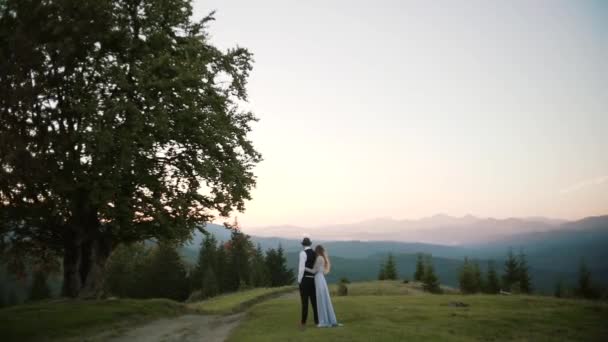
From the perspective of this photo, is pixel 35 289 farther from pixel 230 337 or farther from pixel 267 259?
pixel 230 337

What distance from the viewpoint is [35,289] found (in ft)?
325

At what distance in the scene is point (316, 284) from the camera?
19453mm

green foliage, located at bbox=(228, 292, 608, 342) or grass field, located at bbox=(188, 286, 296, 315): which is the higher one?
green foliage, located at bbox=(228, 292, 608, 342)

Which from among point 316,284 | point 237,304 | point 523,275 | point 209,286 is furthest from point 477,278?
point 316,284

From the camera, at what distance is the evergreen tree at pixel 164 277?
8838 cm

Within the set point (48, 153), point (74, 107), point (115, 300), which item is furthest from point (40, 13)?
point (115, 300)

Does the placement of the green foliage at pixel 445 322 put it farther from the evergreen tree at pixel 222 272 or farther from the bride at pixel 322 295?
the evergreen tree at pixel 222 272

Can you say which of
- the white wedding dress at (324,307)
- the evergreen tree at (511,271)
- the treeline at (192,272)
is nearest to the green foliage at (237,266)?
the treeline at (192,272)

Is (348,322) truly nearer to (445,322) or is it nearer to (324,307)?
(324,307)

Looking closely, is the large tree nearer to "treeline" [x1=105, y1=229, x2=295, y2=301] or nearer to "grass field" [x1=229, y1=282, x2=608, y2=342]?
"grass field" [x1=229, y1=282, x2=608, y2=342]

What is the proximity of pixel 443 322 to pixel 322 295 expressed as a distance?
562cm

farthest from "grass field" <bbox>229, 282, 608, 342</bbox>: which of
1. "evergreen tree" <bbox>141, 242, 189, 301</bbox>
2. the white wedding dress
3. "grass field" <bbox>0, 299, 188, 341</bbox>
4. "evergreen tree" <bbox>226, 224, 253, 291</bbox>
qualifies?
"evergreen tree" <bbox>141, 242, 189, 301</bbox>

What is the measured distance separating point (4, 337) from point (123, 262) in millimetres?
84584

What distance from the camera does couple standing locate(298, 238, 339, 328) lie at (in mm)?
19078
